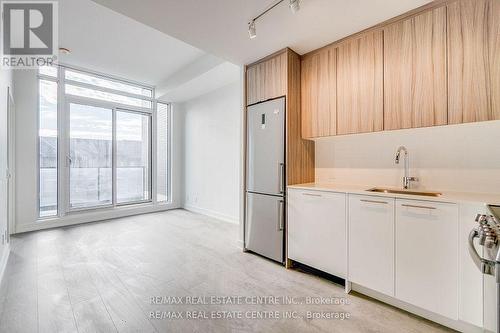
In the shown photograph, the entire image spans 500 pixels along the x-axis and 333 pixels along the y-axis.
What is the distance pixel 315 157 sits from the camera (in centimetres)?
304

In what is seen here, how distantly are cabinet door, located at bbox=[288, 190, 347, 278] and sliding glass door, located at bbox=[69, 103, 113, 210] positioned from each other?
450cm

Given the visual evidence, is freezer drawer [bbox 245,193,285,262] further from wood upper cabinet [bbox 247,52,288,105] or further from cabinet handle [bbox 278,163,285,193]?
wood upper cabinet [bbox 247,52,288,105]

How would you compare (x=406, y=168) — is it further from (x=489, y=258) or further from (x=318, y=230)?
(x=489, y=258)

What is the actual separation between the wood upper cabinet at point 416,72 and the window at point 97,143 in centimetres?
529

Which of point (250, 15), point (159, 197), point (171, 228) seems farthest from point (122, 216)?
point (250, 15)

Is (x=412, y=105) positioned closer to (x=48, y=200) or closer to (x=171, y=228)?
(x=171, y=228)

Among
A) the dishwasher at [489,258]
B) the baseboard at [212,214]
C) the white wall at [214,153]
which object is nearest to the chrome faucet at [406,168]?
the dishwasher at [489,258]

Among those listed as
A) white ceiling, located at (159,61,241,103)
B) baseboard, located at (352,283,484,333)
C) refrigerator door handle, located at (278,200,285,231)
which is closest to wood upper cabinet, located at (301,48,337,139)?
refrigerator door handle, located at (278,200,285,231)

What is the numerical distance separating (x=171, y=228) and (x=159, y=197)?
209cm

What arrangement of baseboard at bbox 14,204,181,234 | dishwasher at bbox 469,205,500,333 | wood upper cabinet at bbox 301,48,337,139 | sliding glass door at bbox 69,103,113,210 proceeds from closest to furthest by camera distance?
dishwasher at bbox 469,205,500,333 → wood upper cabinet at bbox 301,48,337,139 → baseboard at bbox 14,204,181,234 → sliding glass door at bbox 69,103,113,210

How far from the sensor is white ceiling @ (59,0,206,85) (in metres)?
2.89

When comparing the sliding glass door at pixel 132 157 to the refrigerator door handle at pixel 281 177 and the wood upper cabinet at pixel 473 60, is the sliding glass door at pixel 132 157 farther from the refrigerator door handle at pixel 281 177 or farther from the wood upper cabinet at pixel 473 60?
the wood upper cabinet at pixel 473 60

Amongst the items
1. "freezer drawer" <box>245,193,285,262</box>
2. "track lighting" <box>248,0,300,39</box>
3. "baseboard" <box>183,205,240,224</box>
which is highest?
"track lighting" <box>248,0,300,39</box>

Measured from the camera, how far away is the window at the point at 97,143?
170 inches
